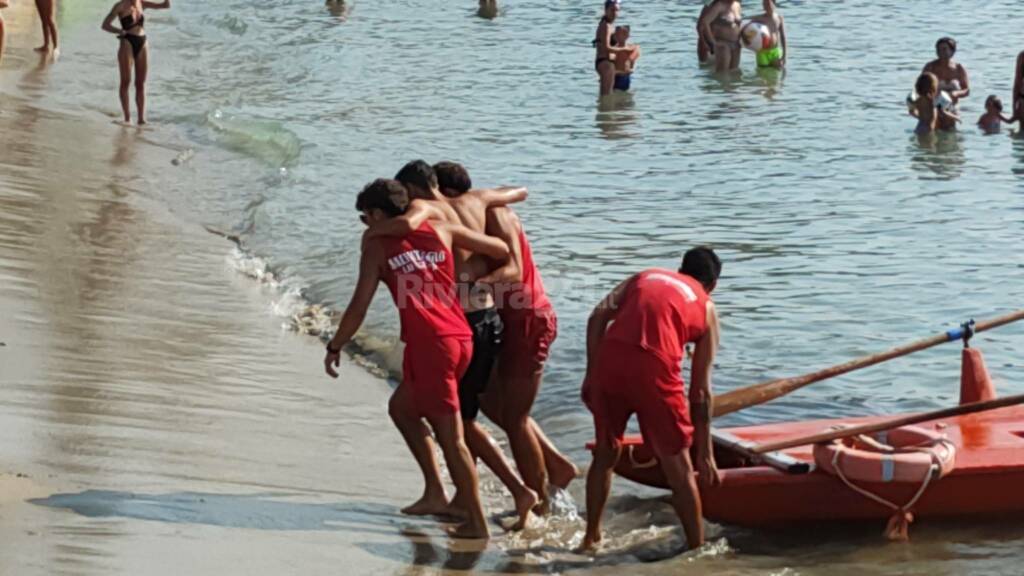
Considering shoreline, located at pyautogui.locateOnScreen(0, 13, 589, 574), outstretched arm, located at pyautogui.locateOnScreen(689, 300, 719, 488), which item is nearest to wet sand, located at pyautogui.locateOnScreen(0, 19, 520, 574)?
shoreline, located at pyautogui.locateOnScreen(0, 13, 589, 574)

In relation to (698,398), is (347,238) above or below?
below

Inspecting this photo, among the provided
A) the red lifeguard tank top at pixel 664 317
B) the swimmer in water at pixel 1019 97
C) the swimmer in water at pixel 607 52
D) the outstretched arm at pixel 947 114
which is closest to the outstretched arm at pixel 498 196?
the red lifeguard tank top at pixel 664 317

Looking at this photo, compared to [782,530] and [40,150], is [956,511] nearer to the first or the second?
[782,530]

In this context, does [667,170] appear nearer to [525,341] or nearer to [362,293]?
[525,341]

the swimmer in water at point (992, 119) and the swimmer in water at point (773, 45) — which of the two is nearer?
the swimmer in water at point (992, 119)

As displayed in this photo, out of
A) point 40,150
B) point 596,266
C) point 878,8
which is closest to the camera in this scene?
point 596,266

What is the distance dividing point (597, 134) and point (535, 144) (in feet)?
3.19

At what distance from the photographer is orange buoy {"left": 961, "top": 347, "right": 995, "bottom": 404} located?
818 centimetres

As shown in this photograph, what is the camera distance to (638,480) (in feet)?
24.2

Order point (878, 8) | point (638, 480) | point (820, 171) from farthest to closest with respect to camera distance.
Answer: point (878, 8), point (820, 171), point (638, 480)

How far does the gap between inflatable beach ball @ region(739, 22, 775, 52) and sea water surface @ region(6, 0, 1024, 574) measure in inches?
15.3

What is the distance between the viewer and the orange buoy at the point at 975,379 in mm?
8180

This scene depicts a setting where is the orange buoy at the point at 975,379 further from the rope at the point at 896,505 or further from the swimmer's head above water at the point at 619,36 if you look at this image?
the swimmer's head above water at the point at 619,36

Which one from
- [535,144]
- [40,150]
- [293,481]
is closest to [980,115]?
[535,144]
